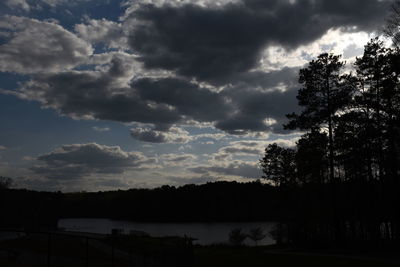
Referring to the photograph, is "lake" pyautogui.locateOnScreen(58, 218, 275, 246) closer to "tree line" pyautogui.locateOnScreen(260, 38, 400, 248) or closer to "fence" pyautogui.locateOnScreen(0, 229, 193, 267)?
"fence" pyautogui.locateOnScreen(0, 229, 193, 267)

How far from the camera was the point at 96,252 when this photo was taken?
43375 mm

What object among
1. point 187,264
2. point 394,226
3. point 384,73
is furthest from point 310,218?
point 187,264

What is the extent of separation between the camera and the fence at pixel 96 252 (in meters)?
22.2

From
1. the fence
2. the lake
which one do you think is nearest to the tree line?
the fence

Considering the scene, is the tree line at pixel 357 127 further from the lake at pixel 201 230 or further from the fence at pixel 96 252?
the lake at pixel 201 230

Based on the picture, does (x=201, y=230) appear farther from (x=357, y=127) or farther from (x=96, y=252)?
(x=357, y=127)

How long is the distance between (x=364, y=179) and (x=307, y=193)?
7.44m

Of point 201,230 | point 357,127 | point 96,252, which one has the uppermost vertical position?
point 357,127

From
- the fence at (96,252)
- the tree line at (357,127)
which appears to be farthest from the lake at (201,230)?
the tree line at (357,127)

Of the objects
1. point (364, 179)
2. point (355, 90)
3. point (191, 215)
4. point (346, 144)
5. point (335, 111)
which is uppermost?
point (355, 90)

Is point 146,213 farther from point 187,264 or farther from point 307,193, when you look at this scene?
point 187,264

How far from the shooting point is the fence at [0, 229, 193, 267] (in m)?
22.2

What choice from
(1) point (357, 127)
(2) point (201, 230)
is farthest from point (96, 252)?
(2) point (201, 230)

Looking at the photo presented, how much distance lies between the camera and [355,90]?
117 feet
